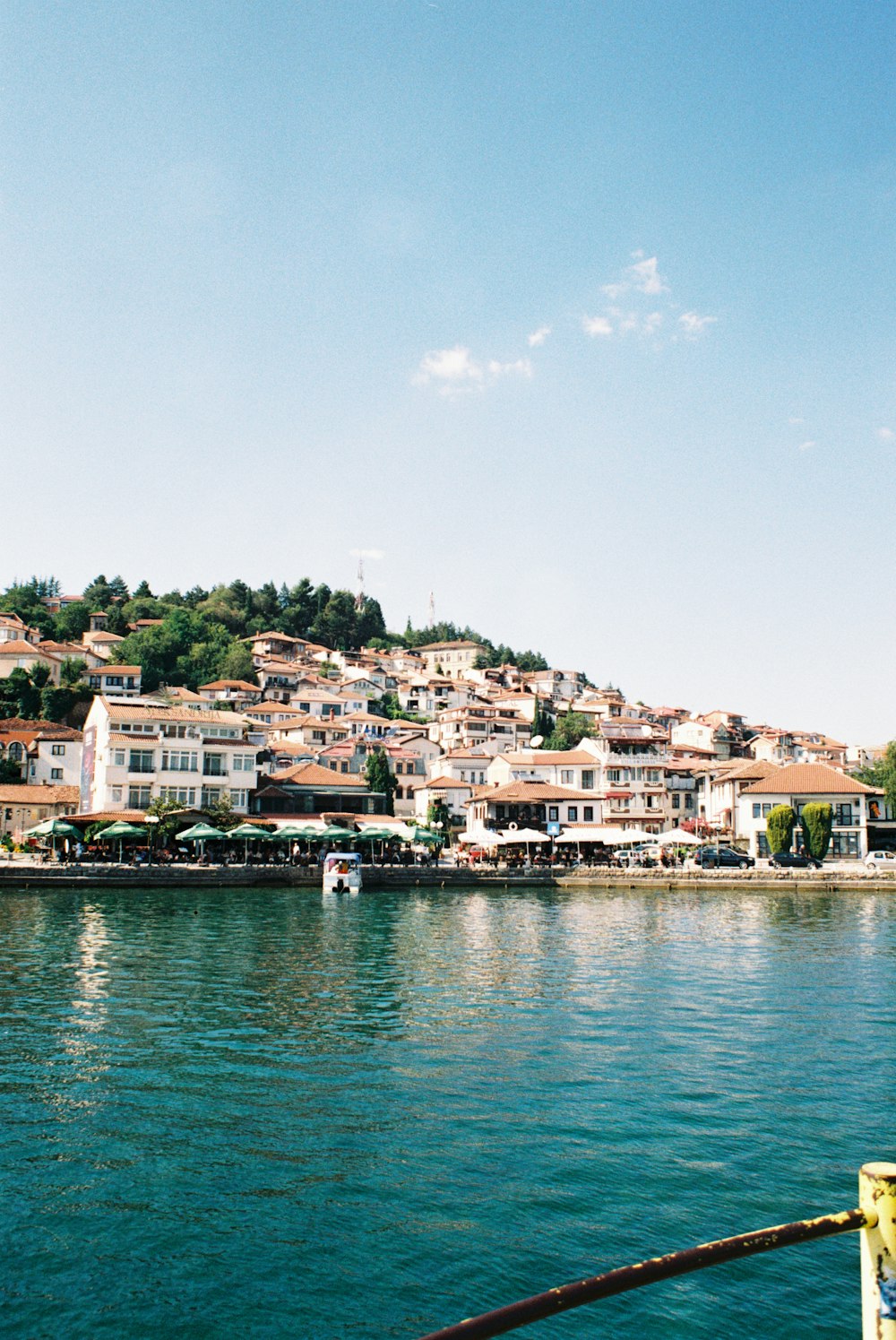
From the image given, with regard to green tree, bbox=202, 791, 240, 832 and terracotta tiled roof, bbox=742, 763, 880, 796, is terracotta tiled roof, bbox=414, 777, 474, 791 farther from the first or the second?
green tree, bbox=202, 791, 240, 832

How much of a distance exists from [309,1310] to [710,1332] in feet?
11.7

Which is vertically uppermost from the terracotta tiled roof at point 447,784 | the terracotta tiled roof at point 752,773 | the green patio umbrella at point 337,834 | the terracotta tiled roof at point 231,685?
the terracotta tiled roof at point 231,685

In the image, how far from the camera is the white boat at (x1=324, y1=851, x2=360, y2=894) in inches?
1993

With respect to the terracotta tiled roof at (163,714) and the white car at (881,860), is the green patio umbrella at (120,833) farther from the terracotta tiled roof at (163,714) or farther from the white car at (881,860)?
the white car at (881,860)

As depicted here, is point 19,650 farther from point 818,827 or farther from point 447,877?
point 818,827

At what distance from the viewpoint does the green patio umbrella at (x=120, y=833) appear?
51.8 meters

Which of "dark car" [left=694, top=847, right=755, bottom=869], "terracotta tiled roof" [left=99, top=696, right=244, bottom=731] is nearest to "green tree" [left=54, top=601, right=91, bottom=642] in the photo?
"terracotta tiled roof" [left=99, top=696, right=244, bottom=731]

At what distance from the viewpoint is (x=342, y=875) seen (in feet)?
168

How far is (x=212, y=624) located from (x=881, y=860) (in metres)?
89.3

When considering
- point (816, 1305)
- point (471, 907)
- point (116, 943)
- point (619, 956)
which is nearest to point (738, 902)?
point (471, 907)

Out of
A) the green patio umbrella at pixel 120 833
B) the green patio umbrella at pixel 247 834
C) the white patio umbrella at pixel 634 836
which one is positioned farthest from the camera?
the white patio umbrella at pixel 634 836

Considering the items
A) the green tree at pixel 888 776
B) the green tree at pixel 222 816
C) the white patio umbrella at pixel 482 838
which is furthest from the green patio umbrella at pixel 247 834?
the green tree at pixel 888 776

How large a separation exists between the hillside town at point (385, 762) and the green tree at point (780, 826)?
5.57ft

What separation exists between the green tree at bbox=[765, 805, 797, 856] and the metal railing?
6705cm
